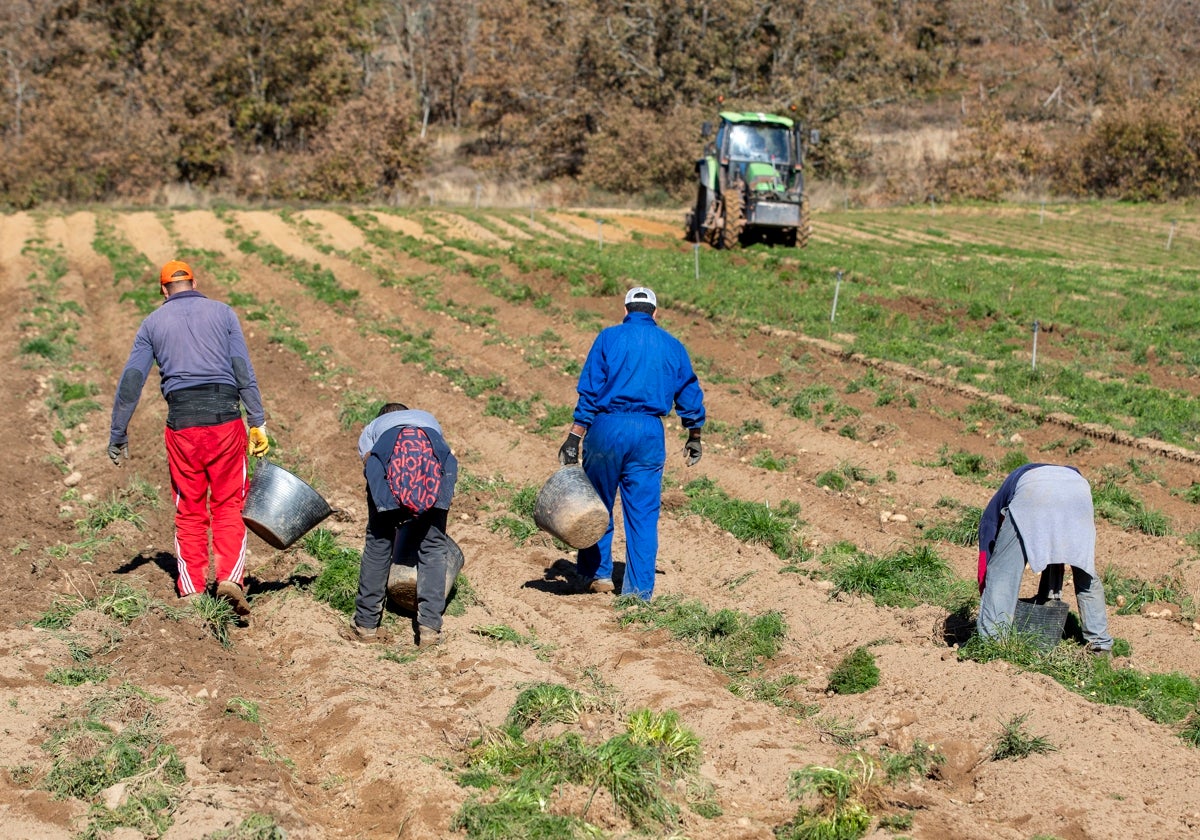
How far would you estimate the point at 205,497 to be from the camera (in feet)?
25.3

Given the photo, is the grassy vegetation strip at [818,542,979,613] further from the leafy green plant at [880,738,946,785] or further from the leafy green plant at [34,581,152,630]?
the leafy green plant at [34,581,152,630]

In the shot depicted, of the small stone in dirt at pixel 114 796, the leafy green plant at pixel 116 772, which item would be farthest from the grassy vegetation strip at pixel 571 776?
the small stone in dirt at pixel 114 796

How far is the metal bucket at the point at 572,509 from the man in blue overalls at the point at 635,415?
16cm

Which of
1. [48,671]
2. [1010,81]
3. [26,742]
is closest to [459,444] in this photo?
[48,671]

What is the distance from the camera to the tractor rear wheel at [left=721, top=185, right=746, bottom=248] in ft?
82.8

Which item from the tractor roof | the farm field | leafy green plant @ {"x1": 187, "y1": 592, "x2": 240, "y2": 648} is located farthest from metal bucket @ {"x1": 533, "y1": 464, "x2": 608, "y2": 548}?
the tractor roof

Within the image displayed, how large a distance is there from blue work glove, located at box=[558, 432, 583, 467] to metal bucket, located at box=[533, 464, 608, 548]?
104 millimetres

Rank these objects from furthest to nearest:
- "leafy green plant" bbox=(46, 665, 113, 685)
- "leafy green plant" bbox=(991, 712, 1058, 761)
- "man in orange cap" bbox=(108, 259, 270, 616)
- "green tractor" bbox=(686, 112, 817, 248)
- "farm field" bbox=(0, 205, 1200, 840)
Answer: "green tractor" bbox=(686, 112, 817, 248) → "man in orange cap" bbox=(108, 259, 270, 616) → "leafy green plant" bbox=(46, 665, 113, 685) → "leafy green plant" bbox=(991, 712, 1058, 761) → "farm field" bbox=(0, 205, 1200, 840)

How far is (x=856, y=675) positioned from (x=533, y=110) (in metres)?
45.2

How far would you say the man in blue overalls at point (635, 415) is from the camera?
305 inches

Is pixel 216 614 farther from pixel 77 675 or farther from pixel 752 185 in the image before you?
pixel 752 185

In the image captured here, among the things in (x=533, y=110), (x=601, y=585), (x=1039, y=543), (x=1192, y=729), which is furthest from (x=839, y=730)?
(x=533, y=110)

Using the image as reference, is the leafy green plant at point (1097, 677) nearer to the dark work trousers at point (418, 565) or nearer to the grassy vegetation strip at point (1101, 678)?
the grassy vegetation strip at point (1101, 678)

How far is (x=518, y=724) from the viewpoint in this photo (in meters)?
5.65
